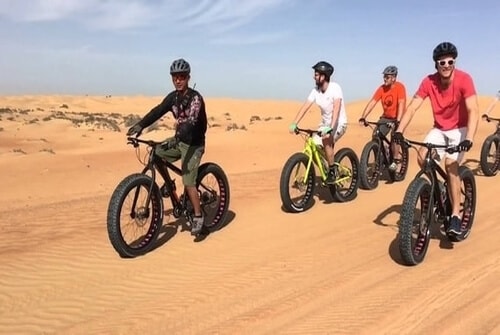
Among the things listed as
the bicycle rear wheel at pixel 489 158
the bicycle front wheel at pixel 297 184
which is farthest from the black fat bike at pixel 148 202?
the bicycle rear wheel at pixel 489 158

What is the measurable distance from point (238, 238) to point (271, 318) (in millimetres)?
2687

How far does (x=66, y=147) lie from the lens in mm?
22047

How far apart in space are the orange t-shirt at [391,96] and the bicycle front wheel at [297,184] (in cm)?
336

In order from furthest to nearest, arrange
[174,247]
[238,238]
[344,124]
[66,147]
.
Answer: [66,147] < [344,124] < [238,238] < [174,247]

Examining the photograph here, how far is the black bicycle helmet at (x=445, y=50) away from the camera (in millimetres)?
5859

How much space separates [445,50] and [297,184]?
3.32 metres

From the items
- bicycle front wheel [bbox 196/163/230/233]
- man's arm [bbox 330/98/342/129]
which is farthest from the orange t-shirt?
bicycle front wheel [bbox 196/163/230/233]

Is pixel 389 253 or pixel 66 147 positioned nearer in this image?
pixel 389 253

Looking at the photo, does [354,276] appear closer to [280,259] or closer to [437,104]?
[280,259]

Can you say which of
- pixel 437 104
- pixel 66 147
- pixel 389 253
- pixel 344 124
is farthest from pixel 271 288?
pixel 66 147

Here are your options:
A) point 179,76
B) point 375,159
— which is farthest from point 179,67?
point 375,159

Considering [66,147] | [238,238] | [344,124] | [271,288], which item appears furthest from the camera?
[66,147]

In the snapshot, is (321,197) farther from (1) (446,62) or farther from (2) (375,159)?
(1) (446,62)

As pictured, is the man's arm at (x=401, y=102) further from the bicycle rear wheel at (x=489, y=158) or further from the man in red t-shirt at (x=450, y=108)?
the man in red t-shirt at (x=450, y=108)
